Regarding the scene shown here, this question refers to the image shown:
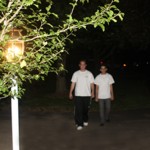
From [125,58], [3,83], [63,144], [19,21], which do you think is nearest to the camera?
[3,83]

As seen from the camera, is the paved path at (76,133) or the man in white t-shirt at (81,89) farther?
the man in white t-shirt at (81,89)

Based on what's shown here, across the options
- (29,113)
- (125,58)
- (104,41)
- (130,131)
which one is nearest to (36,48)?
(130,131)

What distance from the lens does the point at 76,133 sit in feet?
39.8

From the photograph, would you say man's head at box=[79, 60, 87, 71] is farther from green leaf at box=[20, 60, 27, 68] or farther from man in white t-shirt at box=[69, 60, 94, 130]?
green leaf at box=[20, 60, 27, 68]

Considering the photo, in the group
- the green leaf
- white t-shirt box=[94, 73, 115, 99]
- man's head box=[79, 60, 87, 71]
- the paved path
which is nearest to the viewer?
the green leaf

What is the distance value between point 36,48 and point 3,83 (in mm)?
494

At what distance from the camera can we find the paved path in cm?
1066

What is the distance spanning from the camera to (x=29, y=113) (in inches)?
656

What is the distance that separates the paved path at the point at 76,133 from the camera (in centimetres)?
1066

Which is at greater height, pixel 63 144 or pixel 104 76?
pixel 104 76

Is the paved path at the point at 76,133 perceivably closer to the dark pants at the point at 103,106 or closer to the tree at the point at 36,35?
the dark pants at the point at 103,106

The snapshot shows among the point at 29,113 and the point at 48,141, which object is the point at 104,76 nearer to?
the point at 48,141

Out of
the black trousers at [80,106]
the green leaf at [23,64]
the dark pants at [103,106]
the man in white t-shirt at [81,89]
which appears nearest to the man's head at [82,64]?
the man in white t-shirt at [81,89]

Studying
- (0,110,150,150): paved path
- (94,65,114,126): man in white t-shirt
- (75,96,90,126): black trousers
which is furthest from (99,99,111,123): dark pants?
(75,96,90,126): black trousers
